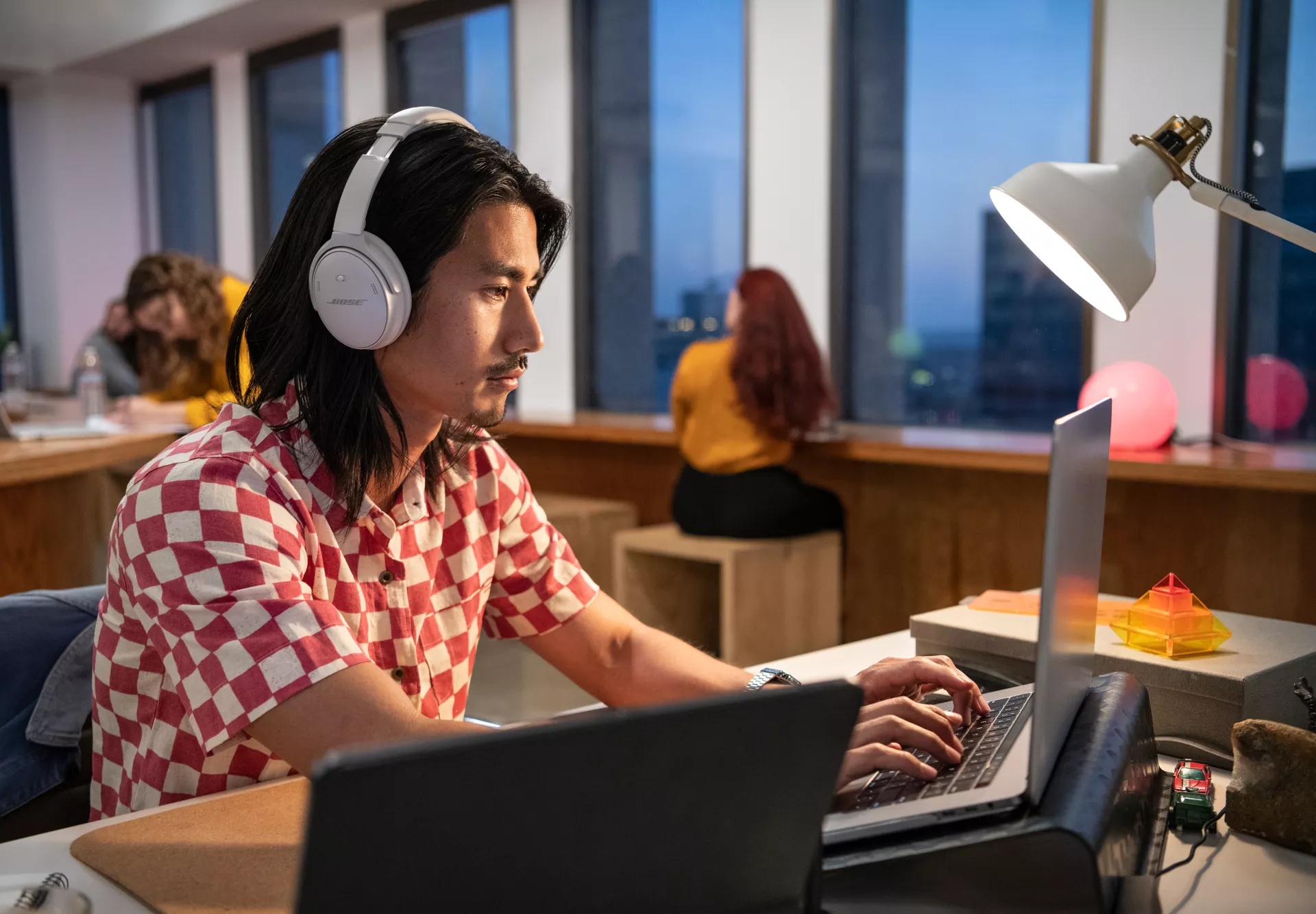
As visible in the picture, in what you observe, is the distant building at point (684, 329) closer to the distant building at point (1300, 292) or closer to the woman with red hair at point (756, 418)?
the woman with red hair at point (756, 418)

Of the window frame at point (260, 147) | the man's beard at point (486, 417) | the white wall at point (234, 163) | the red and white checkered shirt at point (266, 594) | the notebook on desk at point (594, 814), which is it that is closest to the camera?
the notebook on desk at point (594, 814)

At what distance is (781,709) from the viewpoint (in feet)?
2.06

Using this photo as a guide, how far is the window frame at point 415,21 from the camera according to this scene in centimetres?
512

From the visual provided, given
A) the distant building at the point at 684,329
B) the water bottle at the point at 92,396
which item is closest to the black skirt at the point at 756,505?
the distant building at the point at 684,329

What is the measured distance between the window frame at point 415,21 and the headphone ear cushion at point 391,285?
13.8ft

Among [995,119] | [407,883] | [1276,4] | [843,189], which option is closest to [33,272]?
[843,189]

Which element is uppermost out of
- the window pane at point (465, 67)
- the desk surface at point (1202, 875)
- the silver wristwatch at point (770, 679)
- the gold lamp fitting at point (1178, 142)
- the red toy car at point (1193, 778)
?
the window pane at point (465, 67)

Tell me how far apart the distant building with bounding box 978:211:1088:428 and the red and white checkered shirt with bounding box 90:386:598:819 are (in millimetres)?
2663

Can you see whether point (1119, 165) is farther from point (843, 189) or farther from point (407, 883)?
point (843, 189)

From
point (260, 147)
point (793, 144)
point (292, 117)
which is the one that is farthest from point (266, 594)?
point (260, 147)

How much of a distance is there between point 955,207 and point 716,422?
3.46 feet

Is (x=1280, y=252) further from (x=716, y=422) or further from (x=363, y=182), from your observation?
(x=363, y=182)

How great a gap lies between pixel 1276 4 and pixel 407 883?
11.1 ft

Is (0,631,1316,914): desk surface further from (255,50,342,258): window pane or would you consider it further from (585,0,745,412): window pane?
(255,50,342,258): window pane
